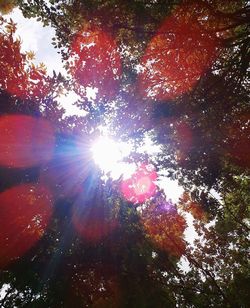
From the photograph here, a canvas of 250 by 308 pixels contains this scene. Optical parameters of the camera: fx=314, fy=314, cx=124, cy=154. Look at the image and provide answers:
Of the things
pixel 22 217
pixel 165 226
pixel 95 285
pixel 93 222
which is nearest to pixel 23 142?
pixel 22 217

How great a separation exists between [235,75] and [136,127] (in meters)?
5.34

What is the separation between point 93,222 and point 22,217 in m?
3.43

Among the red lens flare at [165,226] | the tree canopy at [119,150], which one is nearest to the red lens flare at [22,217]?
the tree canopy at [119,150]

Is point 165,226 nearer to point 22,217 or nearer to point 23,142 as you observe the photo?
point 22,217

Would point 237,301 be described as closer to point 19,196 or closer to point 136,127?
point 136,127

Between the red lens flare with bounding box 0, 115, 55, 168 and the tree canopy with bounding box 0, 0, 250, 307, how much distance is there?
0.16 ft

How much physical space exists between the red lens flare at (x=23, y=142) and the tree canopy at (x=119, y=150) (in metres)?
0.05

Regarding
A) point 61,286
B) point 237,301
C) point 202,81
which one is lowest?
point 237,301

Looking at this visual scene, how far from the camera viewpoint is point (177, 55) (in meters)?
13.9

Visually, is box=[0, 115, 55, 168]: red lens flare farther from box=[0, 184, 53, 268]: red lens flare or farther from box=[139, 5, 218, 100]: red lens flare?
box=[139, 5, 218, 100]: red lens flare

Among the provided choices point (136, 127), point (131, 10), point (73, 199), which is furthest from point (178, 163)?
point (131, 10)

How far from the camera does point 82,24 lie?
12055 millimetres

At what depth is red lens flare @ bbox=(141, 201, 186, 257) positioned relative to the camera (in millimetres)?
19942

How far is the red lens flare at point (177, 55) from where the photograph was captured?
1201 cm
